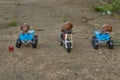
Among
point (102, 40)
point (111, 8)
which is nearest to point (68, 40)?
point (102, 40)

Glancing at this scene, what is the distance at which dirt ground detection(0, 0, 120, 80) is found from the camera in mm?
5914

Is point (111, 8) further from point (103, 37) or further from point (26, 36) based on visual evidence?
point (26, 36)

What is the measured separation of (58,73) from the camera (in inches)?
234

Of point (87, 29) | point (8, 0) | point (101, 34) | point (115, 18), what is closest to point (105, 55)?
point (101, 34)

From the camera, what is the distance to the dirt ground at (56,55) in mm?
5914

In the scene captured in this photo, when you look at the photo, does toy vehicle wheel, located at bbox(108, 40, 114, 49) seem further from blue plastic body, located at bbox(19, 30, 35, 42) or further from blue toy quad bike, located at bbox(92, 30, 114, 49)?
blue plastic body, located at bbox(19, 30, 35, 42)

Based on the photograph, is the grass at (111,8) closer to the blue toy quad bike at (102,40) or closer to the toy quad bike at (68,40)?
the blue toy quad bike at (102,40)

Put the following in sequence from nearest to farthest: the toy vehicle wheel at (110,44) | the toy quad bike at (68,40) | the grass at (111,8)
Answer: the toy quad bike at (68,40), the toy vehicle wheel at (110,44), the grass at (111,8)

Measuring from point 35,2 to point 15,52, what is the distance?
24.4 ft

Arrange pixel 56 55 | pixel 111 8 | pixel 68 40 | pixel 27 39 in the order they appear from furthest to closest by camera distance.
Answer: pixel 111 8 < pixel 27 39 < pixel 68 40 < pixel 56 55

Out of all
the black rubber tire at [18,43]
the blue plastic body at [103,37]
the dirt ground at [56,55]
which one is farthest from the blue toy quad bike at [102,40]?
the black rubber tire at [18,43]

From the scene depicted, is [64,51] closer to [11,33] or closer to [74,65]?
[74,65]

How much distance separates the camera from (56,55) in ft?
22.8

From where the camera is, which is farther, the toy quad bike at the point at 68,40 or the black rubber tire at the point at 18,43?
the black rubber tire at the point at 18,43
